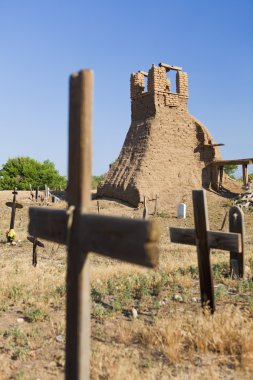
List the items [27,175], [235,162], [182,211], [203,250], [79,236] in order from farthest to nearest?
[27,175]
[235,162]
[182,211]
[203,250]
[79,236]

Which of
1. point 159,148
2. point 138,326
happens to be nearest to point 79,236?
point 138,326

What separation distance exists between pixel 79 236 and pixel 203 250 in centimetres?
286

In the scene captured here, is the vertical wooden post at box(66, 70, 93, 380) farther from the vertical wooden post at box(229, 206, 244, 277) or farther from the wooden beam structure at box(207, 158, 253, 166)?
the wooden beam structure at box(207, 158, 253, 166)

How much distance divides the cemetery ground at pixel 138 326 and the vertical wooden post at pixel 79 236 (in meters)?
0.97

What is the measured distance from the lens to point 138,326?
4.71 metres

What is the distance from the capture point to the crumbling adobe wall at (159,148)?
79.5 ft

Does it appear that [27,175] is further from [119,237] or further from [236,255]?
[119,237]

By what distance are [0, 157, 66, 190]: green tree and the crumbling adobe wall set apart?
2649 centimetres

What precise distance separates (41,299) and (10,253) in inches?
276

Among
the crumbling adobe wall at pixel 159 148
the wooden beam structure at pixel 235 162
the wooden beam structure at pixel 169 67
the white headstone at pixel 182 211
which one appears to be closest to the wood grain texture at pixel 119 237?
the white headstone at pixel 182 211

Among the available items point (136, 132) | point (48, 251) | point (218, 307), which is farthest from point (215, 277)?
point (136, 132)

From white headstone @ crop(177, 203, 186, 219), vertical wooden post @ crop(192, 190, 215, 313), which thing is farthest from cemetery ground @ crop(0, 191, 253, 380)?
white headstone @ crop(177, 203, 186, 219)

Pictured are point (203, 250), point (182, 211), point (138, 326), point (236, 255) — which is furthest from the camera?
point (182, 211)

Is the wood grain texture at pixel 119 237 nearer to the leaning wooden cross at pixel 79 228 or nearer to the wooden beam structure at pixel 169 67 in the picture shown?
the leaning wooden cross at pixel 79 228
